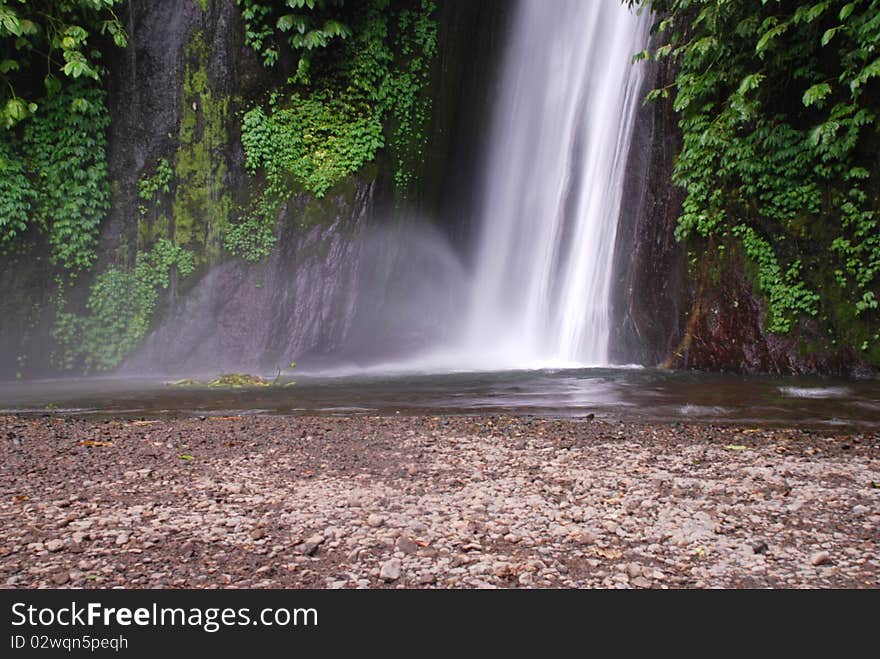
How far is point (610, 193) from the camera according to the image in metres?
11.4

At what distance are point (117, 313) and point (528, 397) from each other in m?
8.14

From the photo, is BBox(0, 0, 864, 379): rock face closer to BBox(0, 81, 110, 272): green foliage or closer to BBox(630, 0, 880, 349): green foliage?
BBox(0, 81, 110, 272): green foliage

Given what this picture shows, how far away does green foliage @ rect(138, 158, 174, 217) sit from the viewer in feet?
38.0

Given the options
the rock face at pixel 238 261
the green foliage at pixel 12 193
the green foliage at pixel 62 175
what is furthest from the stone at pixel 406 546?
the green foliage at pixel 12 193

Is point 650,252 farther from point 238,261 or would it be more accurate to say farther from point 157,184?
point 157,184

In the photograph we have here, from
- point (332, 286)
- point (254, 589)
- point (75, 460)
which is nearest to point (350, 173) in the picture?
point (332, 286)

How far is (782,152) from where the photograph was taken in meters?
8.64

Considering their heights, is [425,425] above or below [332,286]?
below

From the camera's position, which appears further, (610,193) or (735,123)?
(610,193)

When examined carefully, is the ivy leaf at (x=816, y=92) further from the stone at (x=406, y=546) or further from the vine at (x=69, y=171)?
the vine at (x=69, y=171)

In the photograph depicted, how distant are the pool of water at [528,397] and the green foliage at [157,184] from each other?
3801 millimetres

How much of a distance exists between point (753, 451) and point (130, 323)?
10541mm

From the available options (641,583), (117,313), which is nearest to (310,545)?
(641,583)

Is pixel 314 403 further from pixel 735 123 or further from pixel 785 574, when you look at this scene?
pixel 735 123
